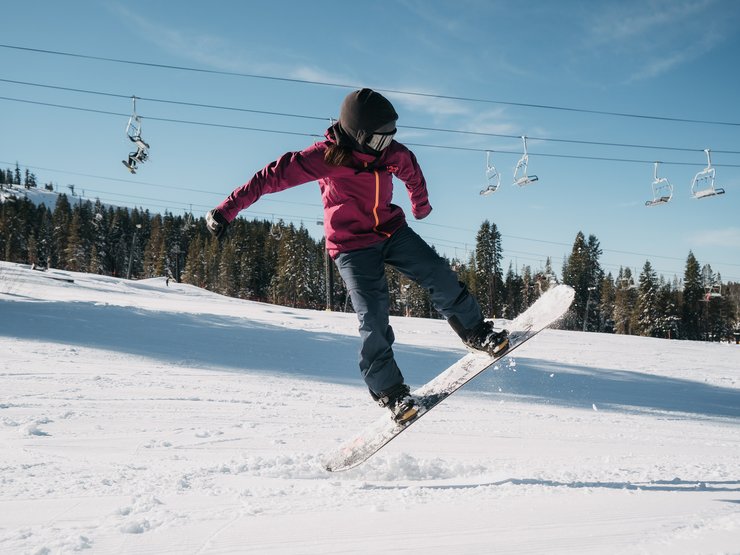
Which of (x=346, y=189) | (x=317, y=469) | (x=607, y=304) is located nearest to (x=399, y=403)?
(x=317, y=469)

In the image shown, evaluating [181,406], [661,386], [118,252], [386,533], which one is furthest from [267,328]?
[118,252]

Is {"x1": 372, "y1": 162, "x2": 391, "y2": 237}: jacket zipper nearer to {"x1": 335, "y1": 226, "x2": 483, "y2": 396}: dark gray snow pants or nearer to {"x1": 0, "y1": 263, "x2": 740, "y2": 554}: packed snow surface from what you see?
{"x1": 335, "y1": 226, "x2": 483, "y2": 396}: dark gray snow pants

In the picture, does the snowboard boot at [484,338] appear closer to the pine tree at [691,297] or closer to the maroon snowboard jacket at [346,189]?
the maroon snowboard jacket at [346,189]

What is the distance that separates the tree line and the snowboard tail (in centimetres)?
5360

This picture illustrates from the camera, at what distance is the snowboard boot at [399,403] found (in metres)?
3.12

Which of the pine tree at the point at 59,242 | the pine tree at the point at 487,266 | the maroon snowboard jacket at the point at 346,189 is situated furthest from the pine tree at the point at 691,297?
the pine tree at the point at 59,242

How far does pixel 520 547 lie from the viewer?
1.88 meters

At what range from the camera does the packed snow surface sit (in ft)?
6.38

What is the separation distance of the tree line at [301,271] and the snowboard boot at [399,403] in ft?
177

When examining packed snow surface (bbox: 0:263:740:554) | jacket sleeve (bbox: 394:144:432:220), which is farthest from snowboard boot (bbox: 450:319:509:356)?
jacket sleeve (bbox: 394:144:432:220)

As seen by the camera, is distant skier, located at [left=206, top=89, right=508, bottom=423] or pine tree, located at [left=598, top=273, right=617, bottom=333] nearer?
distant skier, located at [left=206, top=89, right=508, bottom=423]

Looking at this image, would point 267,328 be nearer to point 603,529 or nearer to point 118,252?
point 603,529

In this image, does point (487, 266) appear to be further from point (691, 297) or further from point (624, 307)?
point (691, 297)

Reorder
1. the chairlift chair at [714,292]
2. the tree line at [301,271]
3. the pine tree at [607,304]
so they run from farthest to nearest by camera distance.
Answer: the pine tree at [607,304] < the tree line at [301,271] < the chairlift chair at [714,292]
